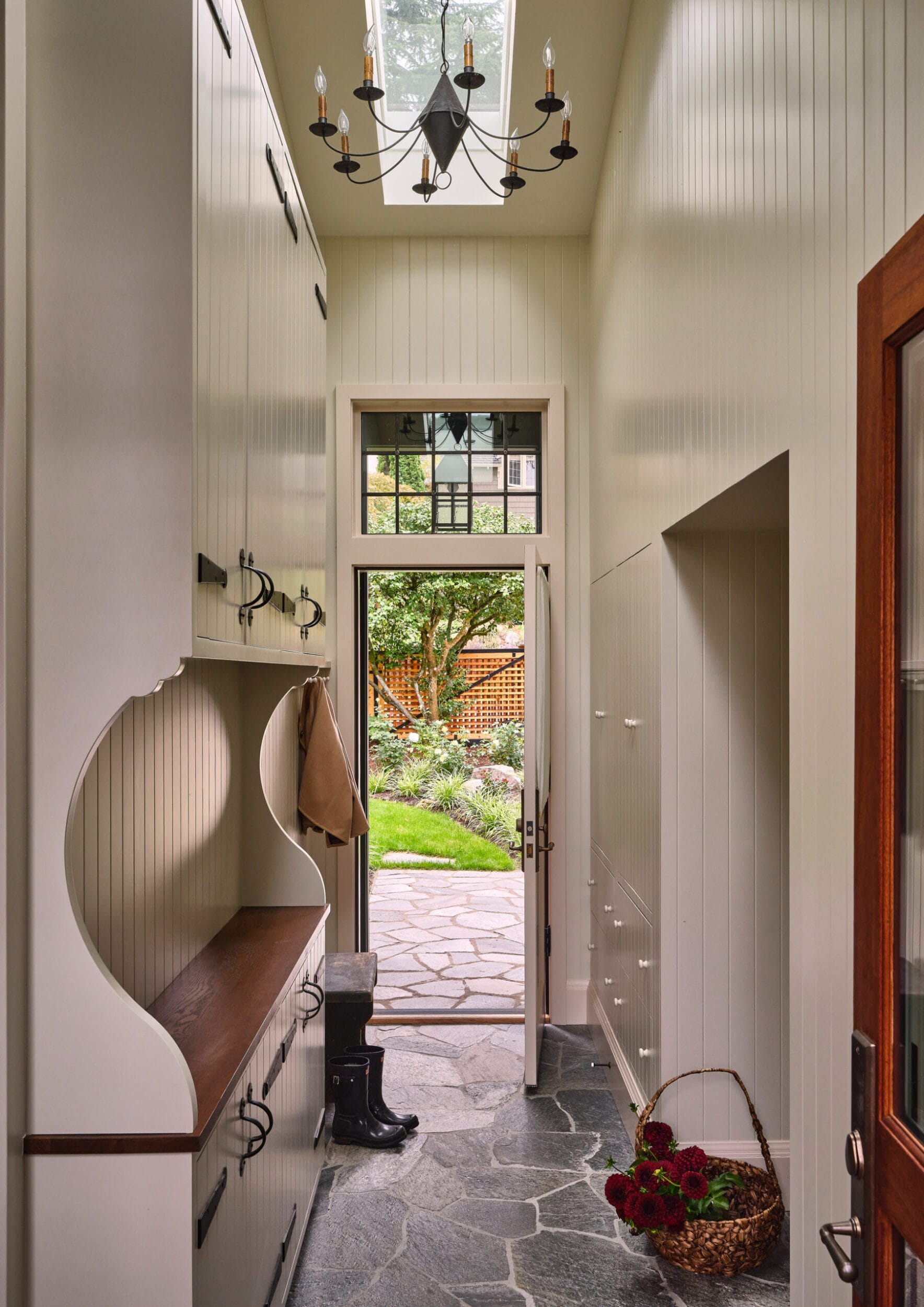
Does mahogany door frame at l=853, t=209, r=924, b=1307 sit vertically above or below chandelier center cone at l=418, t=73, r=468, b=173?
below

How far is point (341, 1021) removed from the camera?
3332mm

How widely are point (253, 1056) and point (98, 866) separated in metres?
0.49

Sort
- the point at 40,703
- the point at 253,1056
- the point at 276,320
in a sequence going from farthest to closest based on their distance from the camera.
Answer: the point at 276,320
the point at 253,1056
the point at 40,703

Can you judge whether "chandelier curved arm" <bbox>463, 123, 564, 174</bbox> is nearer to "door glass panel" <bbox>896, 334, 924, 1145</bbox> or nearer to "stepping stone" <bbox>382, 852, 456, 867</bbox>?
"door glass panel" <bbox>896, 334, 924, 1145</bbox>

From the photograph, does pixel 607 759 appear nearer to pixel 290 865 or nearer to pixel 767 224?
pixel 290 865

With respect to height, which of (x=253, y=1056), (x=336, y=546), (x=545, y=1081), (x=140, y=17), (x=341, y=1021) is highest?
(x=140, y=17)

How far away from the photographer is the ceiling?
338cm

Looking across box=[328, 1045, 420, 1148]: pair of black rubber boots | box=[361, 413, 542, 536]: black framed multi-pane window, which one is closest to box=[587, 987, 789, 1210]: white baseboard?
box=[328, 1045, 420, 1148]: pair of black rubber boots

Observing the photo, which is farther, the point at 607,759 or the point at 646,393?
the point at 607,759

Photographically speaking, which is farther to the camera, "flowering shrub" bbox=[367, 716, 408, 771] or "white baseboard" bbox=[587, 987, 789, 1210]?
"flowering shrub" bbox=[367, 716, 408, 771]

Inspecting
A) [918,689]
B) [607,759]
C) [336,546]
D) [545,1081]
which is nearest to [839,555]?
[918,689]

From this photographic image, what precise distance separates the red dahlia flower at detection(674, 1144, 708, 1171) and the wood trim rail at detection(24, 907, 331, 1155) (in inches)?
42.9

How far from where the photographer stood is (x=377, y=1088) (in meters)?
3.31

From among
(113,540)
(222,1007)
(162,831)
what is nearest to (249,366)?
(113,540)
